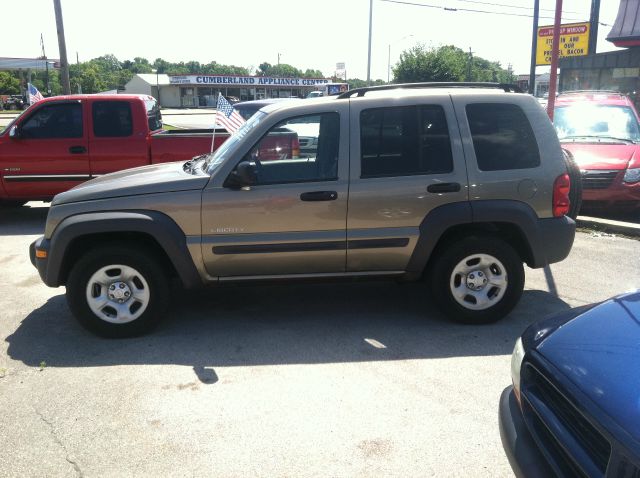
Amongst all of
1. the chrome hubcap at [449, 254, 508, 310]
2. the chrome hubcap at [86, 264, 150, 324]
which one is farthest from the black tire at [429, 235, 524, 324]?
the chrome hubcap at [86, 264, 150, 324]

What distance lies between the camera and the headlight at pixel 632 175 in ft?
26.9

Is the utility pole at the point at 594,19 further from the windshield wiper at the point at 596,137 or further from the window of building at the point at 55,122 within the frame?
the window of building at the point at 55,122

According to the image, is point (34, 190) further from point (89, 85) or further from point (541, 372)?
point (89, 85)

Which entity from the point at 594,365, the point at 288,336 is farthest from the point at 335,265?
the point at 594,365

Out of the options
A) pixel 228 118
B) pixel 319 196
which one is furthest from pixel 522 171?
pixel 228 118

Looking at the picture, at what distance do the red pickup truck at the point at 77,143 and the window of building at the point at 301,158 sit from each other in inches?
174

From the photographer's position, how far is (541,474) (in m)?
2.09

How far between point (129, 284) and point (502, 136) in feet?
10.5

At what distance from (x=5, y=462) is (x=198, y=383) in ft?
3.95

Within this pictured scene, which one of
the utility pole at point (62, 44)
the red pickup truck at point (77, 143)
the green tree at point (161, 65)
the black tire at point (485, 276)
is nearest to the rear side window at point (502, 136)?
the black tire at point (485, 276)

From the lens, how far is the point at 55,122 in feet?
28.7

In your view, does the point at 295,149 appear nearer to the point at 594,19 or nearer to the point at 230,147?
the point at 230,147

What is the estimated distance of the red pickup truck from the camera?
868 cm

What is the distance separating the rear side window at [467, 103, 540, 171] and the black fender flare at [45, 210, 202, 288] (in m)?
2.47
